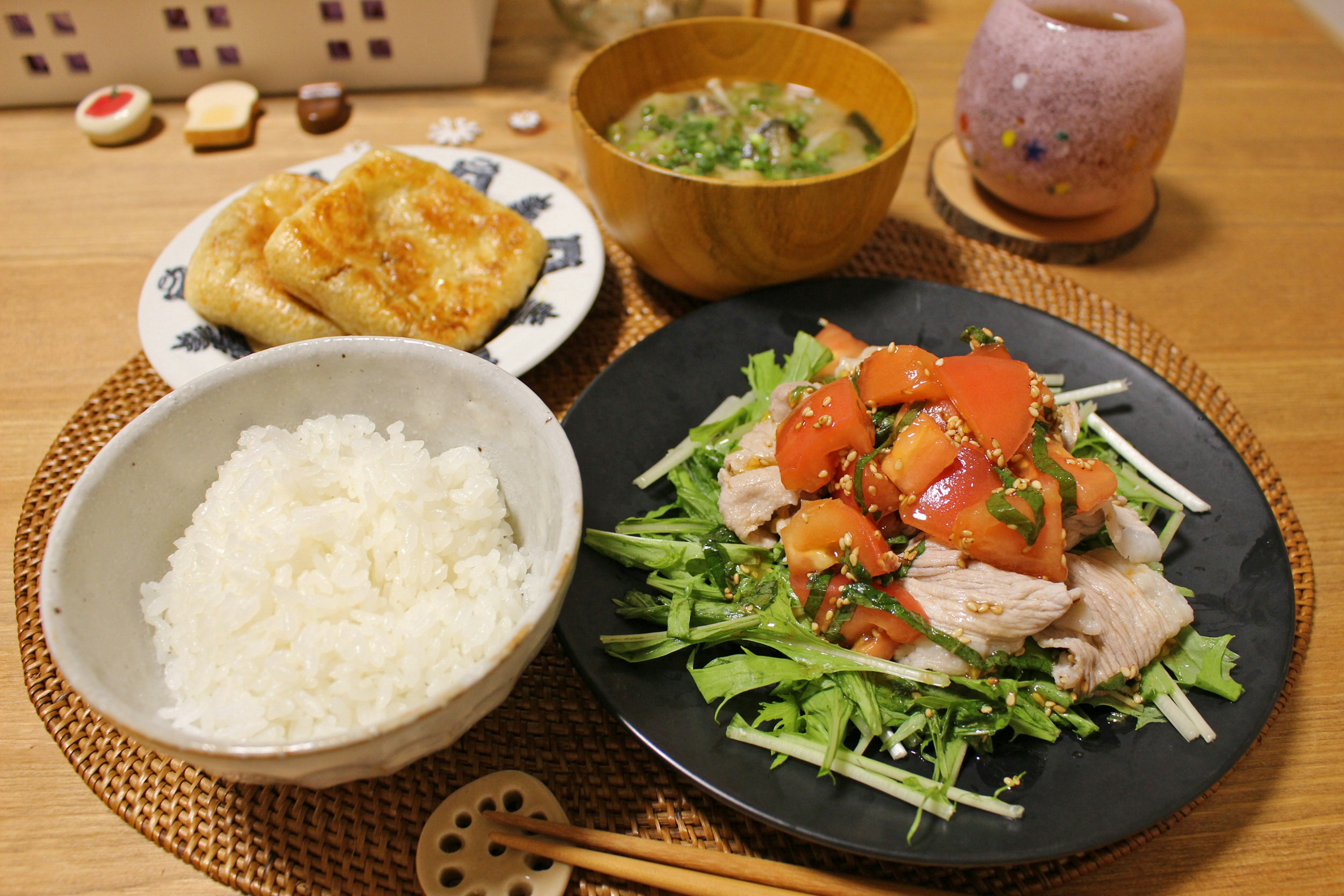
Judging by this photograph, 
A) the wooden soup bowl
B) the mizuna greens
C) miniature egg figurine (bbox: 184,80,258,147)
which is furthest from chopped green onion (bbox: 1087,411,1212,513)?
miniature egg figurine (bbox: 184,80,258,147)

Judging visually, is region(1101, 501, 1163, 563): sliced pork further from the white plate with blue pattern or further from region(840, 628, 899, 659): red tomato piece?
the white plate with blue pattern

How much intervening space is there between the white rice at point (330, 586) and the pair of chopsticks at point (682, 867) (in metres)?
0.39

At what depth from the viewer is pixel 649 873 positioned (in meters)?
1.53

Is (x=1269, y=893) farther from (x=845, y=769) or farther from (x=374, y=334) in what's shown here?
(x=374, y=334)

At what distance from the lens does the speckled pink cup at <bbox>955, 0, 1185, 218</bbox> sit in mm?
2635

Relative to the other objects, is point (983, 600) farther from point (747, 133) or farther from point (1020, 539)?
point (747, 133)

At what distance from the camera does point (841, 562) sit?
5.81 feet

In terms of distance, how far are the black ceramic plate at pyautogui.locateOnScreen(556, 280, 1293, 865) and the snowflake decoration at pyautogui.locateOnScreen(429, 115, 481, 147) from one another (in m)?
1.91

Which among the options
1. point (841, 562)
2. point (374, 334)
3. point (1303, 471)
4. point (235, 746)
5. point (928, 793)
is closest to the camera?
point (235, 746)

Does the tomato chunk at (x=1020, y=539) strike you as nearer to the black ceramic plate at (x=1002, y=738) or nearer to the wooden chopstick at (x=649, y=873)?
the black ceramic plate at (x=1002, y=738)

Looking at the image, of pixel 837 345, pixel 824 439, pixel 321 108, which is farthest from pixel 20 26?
pixel 824 439

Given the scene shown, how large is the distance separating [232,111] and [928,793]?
3.80 m

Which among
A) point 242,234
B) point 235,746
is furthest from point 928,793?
point 242,234

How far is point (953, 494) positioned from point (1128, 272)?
195 centimetres
